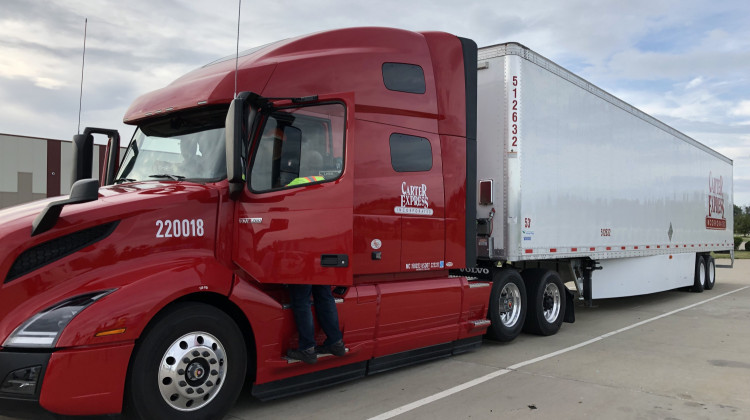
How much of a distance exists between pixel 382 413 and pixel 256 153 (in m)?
2.46

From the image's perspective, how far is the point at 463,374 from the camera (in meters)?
6.15

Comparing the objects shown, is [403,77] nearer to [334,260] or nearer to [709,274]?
[334,260]

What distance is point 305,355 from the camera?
485 cm

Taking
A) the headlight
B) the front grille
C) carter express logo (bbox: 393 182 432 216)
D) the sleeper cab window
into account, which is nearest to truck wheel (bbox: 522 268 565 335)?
carter express logo (bbox: 393 182 432 216)

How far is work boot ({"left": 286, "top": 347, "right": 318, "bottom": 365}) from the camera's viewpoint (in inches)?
191

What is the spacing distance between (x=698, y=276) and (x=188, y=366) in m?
15.3

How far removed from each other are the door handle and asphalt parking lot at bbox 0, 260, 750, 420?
130cm

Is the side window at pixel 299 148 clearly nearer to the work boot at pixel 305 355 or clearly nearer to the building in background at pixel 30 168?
the work boot at pixel 305 355

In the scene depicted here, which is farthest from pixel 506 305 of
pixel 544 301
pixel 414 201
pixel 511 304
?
pixel 414 201

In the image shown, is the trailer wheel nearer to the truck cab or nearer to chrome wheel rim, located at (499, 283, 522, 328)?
chrome wheel rim, located at (499, 283, 522, 328)

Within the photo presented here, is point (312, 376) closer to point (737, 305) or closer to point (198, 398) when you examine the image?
point (198, 398)

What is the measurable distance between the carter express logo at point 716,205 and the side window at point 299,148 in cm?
1461

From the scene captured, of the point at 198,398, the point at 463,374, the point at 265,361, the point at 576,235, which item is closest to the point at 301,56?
the point at 265,361

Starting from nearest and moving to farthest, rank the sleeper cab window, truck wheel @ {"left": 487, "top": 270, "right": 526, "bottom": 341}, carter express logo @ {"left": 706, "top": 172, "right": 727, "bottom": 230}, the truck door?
1. the truck door
2. the sleeper cab window
3. truck wheel @ {"left": 487, "top": 270, "right": 526, "bottom": 341}
4. carter express logo @ {"left": 706, "top": 172, "right": 727, "bottom": 230}
